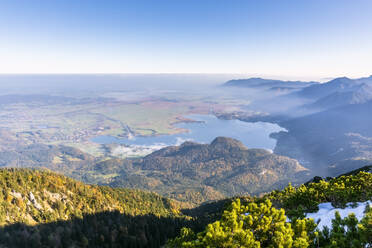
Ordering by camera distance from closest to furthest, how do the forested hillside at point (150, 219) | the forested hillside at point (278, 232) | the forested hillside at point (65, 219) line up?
the forested hillside at point (278, 232) → the forested hillside at point (150, 219) → the forested hillside at point (65, 219)

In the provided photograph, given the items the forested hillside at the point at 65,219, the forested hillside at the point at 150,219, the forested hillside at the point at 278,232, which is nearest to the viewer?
Result: the forested hillside at the point at 278,232

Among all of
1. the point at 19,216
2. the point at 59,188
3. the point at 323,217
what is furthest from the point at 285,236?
the point at 59,188

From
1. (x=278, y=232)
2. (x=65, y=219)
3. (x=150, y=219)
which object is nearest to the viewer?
(x=278, y=232)

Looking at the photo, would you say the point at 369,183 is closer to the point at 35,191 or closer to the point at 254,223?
the point at 254,223

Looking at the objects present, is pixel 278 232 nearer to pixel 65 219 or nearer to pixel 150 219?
pixel 65 219

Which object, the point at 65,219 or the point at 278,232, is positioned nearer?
the point at 278,232

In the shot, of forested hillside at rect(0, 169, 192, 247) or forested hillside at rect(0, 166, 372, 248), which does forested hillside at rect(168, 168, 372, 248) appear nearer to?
forested hillside at rect(0, 166, 372, 248)

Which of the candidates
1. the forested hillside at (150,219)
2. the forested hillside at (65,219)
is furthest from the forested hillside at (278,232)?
the forested hillside at (65,219)

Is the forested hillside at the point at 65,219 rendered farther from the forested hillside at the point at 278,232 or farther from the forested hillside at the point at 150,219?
the forested hillside at the point at 278,232

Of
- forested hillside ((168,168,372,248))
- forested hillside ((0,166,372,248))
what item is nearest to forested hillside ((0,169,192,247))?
forested hillside ((0,166,372,248))

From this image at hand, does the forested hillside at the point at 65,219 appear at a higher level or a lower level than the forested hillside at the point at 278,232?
lower

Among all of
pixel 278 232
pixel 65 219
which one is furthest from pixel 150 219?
pixel 278 232
